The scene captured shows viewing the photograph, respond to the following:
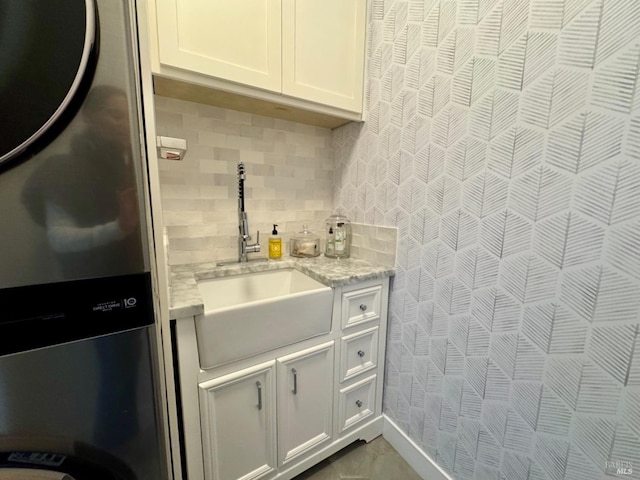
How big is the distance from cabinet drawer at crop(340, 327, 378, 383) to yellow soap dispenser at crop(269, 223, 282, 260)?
21.5 inches

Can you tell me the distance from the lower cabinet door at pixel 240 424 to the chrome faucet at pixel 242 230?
0.55 m

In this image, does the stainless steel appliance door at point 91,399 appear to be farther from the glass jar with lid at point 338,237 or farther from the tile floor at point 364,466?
the glass jar with lid at point 338,237

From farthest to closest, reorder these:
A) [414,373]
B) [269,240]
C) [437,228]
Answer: [269,240], [414,373], [437,228]

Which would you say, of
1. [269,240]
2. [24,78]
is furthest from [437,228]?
[24,78]

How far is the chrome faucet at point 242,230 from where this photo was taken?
1.21 metres

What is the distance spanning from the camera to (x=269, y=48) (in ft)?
3.22

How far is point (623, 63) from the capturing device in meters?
0.55

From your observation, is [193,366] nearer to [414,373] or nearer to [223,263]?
[223,263]

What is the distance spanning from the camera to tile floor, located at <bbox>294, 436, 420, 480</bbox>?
3.54 feet

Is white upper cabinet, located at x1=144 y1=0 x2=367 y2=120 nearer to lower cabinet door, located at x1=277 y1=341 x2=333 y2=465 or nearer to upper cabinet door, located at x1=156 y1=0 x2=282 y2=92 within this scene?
upper cabinet door, located at x1=156 y1=0 x2=282 y2=92

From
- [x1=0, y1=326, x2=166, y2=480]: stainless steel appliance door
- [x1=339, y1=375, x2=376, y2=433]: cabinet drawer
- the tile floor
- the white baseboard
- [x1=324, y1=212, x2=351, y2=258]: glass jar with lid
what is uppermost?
[x1=324, y1=212, x2=351, y2=258]: glass jar with lid

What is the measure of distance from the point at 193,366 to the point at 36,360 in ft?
1.39

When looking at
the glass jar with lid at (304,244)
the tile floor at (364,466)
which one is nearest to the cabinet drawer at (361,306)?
the glass jar with lid at (304,244)

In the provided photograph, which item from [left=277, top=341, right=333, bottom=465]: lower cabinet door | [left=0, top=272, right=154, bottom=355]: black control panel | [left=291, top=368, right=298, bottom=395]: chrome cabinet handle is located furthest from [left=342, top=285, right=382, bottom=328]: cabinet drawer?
[left=0, top=272, right=154, bottom=355]: black control panel
